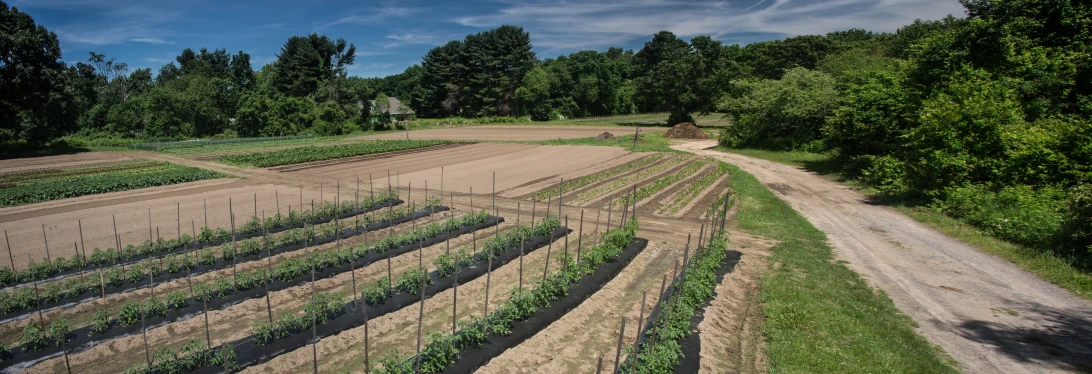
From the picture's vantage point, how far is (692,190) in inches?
904

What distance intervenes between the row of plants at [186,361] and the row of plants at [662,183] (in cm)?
1254

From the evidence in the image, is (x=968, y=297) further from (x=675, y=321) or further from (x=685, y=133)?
(x=685, y=133)

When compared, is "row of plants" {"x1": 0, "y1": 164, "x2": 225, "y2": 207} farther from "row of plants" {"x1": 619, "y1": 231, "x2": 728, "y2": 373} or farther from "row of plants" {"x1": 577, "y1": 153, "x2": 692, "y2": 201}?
"row of plants" {"x1": 619, "y1": 231, "x2": 728, "y2": 373}

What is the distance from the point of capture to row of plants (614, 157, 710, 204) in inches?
813

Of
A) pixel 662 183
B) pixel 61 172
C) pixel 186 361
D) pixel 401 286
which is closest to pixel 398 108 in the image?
pixel 61 172

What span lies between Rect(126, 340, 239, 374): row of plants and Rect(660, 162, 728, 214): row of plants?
48.8ft

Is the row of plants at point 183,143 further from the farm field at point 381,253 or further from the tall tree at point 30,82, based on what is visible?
the farm field at point 381,253

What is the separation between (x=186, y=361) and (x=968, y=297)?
1440 cm

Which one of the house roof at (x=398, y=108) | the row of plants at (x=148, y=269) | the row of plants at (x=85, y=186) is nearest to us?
the row of plants at (x=148, y=269)

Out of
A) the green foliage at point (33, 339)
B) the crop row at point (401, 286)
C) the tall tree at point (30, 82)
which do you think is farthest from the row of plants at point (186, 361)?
the tall tree at point (30, 82)

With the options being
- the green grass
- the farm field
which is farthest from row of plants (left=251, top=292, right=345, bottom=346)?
the green grass

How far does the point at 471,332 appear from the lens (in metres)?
7.66

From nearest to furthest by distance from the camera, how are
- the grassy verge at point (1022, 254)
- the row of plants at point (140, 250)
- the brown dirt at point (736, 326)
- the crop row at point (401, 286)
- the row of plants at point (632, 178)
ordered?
1. the brown dirt at point (736, 326)
2. the crop row at point (401, 286)
3. the row of plants at point (140, 250)
4. the grassy verge at point (1022, 254)
5. the row of plants at point (632, 178)

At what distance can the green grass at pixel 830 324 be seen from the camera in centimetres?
755
